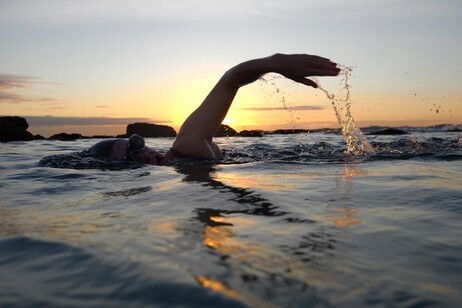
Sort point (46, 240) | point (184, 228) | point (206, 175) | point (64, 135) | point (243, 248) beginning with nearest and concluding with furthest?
1. point (243, 248)
2. point (46, 240)
3. point (184, 228)
4. point (206, 175)
5. point (64, 135)

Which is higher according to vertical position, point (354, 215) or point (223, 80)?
point (223, 80)

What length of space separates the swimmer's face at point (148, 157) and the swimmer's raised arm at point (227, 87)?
21cm

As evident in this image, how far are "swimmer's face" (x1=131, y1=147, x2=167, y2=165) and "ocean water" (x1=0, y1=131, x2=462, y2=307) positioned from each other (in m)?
1.54

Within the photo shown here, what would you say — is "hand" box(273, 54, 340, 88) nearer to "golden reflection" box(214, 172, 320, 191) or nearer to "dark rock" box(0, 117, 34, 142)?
"golden reflection" box(214, 172, 320, 191)

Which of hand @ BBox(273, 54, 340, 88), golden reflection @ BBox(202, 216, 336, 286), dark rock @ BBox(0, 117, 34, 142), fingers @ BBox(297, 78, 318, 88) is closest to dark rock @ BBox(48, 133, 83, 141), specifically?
dark rock @ BBox(0, 117, 34, 142)

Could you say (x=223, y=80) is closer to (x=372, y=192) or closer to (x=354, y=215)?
(x=372, y=192)

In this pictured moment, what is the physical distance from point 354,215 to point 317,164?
234 centimetres

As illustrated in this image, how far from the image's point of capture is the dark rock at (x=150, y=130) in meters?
28.3

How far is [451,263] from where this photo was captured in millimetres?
1257

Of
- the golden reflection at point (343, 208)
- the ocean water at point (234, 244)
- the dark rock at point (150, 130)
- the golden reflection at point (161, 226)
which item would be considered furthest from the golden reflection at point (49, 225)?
the dark rock at point (150, 130)

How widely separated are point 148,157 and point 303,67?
2.03 m

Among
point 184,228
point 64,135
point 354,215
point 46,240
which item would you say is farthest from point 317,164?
point 64,135

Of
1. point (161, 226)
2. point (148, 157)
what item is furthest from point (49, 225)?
point (148, 157)

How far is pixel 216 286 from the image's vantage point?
1.04 meters
